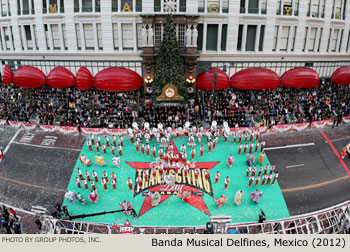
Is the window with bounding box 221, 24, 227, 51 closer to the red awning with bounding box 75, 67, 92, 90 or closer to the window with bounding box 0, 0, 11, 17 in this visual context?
the red awning with bounding box 75, 67, 92, 90

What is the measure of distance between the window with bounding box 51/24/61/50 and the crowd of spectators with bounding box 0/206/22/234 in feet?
64.4

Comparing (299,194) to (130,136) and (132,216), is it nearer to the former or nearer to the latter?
(132,216)

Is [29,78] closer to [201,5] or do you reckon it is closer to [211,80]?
[211,80]

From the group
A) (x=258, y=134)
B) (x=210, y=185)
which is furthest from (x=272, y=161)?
(x=210, y=185)

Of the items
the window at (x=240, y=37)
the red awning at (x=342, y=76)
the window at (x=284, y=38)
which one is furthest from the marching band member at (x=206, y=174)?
the red awning at (x=342, y=76)

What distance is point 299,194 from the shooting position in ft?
58.7

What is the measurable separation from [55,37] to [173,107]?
1568 cm

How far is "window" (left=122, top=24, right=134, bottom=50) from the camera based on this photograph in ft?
90.5

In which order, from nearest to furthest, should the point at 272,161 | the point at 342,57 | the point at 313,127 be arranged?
the point at 272,161 → the point at 313,127 → the point at 342,57

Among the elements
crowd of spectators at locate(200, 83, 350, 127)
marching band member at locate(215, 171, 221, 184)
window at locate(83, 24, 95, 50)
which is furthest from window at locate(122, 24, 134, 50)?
marching band member at locate(215, 171, 221, 184)

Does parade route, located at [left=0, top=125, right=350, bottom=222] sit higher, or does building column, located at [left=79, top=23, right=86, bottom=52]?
building column, located at [left=79, top=23, right=86, bottom=52]

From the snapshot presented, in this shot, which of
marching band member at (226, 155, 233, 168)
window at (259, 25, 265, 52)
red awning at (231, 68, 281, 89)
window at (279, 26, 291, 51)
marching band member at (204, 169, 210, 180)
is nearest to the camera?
marching band member at (204, 169, 210, 180)

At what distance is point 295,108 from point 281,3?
1131 centimetres

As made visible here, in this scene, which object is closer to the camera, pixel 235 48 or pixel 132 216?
pixel 132 216
